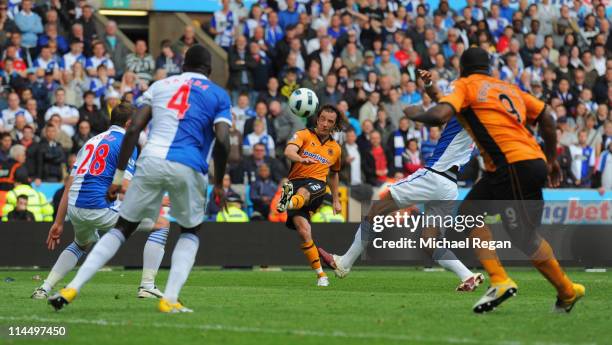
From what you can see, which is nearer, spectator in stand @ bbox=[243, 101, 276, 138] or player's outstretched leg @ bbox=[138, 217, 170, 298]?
player's outstretched leg @ bbox=[138, 217, 170, 298]

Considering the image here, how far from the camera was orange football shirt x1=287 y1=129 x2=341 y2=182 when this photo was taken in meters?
16.0

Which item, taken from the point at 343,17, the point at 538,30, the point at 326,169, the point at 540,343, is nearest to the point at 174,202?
the point at 540,343

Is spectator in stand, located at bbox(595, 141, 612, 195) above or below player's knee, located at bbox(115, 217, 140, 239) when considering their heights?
below

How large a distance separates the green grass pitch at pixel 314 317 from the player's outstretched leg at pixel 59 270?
0.32 metres

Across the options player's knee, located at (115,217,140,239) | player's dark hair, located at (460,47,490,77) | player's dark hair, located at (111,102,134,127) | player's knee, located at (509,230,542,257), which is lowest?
player's knee, located at (509,230,542,257)

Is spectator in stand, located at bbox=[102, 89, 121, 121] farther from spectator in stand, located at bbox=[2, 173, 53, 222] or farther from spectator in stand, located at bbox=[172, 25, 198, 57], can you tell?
spectator in stand, located at bbox=[172, 25, 198, 57]

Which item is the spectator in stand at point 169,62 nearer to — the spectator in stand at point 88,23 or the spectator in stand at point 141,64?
the spectator in stand at point 141,64

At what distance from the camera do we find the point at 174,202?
33.6ft

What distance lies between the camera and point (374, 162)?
24484mm

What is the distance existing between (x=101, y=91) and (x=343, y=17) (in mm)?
6858

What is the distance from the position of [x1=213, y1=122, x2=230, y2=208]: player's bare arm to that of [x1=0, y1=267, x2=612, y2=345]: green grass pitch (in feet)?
3.57

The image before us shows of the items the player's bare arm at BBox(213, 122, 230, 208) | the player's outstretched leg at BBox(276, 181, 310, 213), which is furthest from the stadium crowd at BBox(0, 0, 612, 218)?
the player's bare arm at BBox(213, 122, 230, 208)

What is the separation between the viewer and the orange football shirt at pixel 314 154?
16016 millimetres

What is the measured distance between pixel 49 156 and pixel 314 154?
7675 millimetres
